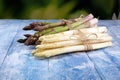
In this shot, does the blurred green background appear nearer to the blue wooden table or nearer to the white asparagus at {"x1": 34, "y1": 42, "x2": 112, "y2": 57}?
the blue wooden table

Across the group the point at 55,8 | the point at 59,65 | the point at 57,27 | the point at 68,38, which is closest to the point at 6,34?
the point at 57,27

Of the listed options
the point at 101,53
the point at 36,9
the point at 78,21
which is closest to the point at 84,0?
the point at 36,9

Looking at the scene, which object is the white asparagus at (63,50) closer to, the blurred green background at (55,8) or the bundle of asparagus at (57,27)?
the bundle of asparagus at (57,27)

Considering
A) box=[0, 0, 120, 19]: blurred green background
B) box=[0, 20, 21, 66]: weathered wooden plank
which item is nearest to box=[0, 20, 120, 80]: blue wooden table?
A: box=[0, 20, 21, 66]: weathered wooden plank

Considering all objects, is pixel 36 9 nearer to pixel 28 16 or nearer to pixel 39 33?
pixel 28 16

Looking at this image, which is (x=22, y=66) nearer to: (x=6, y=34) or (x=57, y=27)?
(x=57, y=27)

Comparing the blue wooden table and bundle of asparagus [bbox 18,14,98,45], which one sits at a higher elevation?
bundle of asparagus [bbox 18,14,98,45]

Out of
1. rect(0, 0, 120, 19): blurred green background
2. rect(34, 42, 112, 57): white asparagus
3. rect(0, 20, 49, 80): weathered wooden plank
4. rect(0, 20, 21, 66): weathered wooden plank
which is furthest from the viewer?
rect(0, 0, 120, 19): blurred green background

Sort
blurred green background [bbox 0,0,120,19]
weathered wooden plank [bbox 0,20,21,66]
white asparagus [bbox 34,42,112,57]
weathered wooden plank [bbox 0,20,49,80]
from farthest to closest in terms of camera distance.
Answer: blurred green background [bbox 0,0,120,19] → weathered wooden plank [bbox 0,20,21,66] → white asparagus [bbox 34,42,112,57] → weathered wooden plank [bbox 0,20,49,80]
